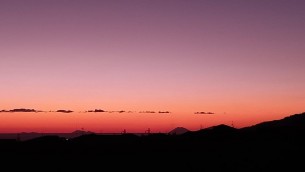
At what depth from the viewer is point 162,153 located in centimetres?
5666

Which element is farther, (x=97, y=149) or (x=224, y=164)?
(x=97, y=149)

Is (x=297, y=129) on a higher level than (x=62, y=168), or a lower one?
higher

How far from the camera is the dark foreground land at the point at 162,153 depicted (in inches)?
1790

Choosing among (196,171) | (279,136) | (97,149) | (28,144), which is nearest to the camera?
(196,171)

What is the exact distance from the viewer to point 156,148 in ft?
206

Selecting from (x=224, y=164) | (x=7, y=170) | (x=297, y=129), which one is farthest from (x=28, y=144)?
(x=297, y=129)

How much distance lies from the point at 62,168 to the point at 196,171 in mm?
17096

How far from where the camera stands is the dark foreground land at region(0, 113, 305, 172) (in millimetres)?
45469

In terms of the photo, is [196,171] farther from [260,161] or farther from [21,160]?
[21,160]

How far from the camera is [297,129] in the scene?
208 feet

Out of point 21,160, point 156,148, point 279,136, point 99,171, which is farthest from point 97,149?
point 279,136

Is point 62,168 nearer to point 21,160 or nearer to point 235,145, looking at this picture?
point 21,160

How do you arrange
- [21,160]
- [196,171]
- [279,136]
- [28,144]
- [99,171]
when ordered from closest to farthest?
1. [196,171]
2. [99,171]
3. [21,160]
4. [279,136]
5. [28,144]

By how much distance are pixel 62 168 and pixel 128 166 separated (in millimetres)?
8253
